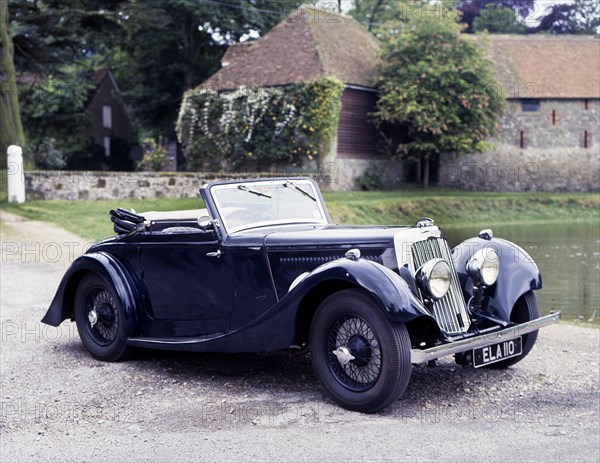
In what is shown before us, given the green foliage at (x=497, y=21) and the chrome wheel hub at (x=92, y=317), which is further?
the green foliage at (x=497, y=21)

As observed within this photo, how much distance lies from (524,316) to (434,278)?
5.40 ft

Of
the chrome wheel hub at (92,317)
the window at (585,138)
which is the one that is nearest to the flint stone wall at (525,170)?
the window at (585,138)

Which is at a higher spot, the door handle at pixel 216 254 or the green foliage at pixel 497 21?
the green foliage at pixel 497 21

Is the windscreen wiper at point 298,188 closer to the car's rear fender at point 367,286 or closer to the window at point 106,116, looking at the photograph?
the car's rear fender at point 367,286

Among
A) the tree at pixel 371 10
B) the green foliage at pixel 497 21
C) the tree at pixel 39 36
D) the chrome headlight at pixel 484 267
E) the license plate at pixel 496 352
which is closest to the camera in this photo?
the license plate at pixel 496 352

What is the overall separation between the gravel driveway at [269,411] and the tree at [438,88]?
24.5 m

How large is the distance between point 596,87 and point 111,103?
1077 inches

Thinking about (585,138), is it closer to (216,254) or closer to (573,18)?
(573,18)

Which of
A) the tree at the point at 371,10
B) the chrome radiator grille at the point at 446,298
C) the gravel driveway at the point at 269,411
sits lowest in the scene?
the gravel driveway at the point at 269,411

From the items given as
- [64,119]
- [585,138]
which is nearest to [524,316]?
[585,138]

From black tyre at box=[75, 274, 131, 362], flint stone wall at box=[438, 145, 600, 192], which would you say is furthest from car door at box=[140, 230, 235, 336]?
flint stone wall at box=[438, 145, 600, 192]

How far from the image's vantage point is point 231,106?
104ft

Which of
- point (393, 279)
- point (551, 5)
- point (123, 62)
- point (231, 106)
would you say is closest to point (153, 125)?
point (123, 62)

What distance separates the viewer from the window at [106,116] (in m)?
47.7
